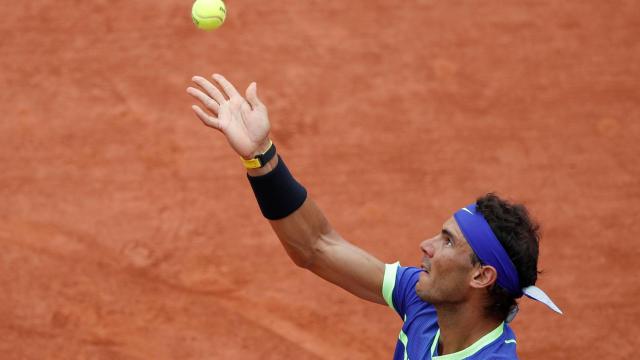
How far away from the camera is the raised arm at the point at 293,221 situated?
12.7 ft

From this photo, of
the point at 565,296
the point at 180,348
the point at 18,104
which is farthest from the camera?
the point at 18,104

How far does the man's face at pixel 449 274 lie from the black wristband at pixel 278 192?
0.60 metres

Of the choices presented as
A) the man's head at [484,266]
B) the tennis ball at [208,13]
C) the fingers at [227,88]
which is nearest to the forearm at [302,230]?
the fingers at [227,88]

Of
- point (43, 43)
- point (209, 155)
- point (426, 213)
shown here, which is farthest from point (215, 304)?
point (43, 43)

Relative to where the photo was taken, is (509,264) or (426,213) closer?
(509,264)

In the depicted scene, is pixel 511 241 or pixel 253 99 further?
pixel 253 99

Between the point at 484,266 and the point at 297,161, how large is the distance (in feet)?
13.0

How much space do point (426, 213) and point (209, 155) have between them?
1.78 meters

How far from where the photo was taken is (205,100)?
12.8ft

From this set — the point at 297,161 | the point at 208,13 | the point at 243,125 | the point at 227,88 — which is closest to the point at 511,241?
the point at 243,125

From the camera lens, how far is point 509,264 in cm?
375

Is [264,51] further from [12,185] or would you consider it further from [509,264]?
[509,264]

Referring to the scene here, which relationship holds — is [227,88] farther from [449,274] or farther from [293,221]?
[449,274]

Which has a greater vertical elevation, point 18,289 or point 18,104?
point 18,104
